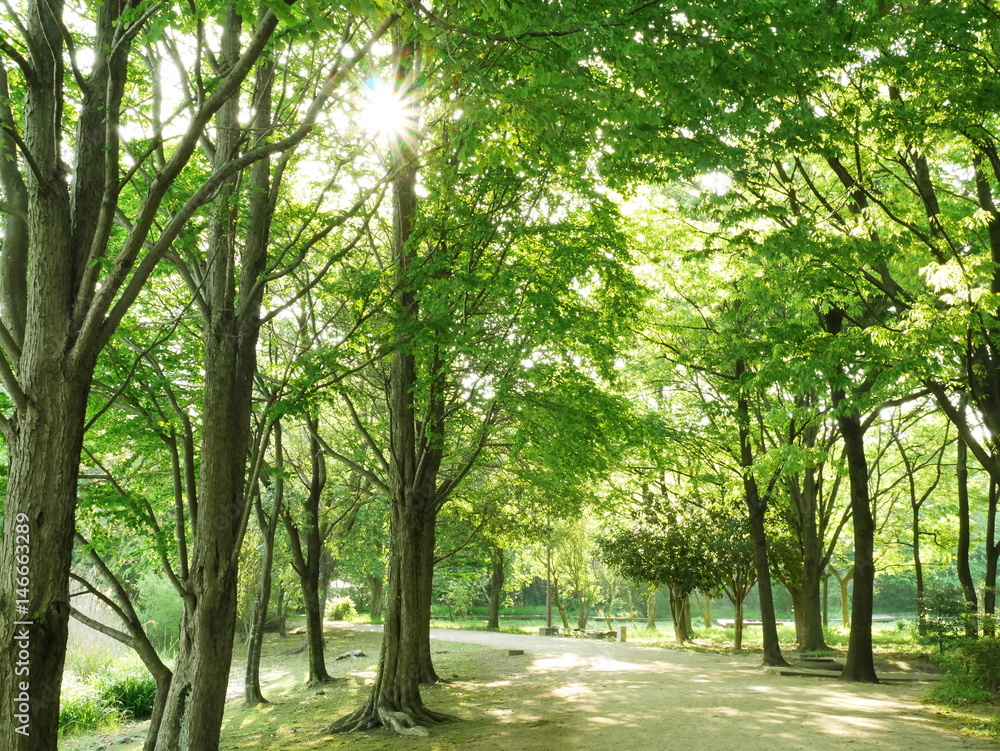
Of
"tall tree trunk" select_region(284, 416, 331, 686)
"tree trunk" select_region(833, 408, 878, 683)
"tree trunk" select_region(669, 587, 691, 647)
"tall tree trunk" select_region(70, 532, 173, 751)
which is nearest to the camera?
"tall tree trunk" select_region(70, 532, 173, 751)

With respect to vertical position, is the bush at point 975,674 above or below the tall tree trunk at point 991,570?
below

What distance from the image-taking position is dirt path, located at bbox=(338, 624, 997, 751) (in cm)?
787

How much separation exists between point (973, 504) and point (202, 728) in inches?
1072

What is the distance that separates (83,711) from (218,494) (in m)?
8.75

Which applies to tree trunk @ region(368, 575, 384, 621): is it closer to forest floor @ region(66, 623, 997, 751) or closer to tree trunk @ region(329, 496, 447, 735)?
forest floor @ region(66, 623, 997, 751)

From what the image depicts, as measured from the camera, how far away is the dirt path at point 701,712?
787 cm

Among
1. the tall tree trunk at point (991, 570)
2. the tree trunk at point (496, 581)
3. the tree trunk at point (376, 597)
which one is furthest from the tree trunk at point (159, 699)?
the tree trunk at point (376, 597)

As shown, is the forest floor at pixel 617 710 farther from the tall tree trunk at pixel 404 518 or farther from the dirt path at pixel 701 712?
the tall tree trunk at pixel 404 518

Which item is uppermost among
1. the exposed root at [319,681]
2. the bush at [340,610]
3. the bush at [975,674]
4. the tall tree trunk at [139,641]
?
the tall tree trunk at [139,641]

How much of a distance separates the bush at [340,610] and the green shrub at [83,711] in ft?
78.7

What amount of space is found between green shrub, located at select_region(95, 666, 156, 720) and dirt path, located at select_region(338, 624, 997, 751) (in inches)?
274

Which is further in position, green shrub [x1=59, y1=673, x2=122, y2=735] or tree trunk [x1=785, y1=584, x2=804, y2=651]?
tree trunk [x1=785, y1=584, x2=804, y2=651]

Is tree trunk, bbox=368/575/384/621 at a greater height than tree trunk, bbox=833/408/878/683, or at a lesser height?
lesser

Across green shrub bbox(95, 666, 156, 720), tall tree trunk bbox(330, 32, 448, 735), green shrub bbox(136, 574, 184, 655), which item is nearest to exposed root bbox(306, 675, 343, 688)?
green shrub bbox(95, 666, 156, 720)
